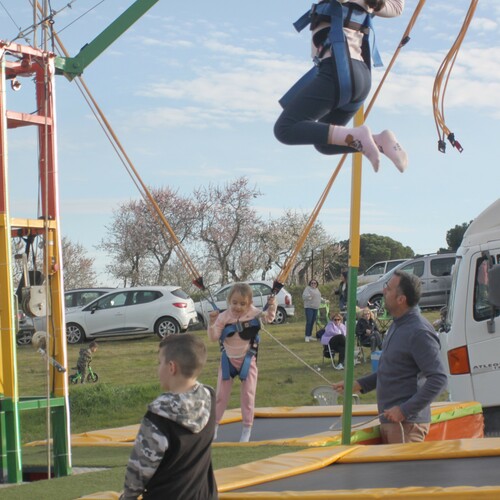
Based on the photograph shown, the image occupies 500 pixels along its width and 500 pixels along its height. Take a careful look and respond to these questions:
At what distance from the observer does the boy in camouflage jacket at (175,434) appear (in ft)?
10.2

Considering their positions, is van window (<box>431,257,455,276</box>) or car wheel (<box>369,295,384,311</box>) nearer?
car wheel (<box>369,295,384,311</box>)

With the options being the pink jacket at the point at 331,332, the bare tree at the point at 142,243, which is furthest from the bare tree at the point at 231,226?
the pink jacket at the point at 331,332

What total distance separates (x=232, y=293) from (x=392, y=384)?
2012 millimetres

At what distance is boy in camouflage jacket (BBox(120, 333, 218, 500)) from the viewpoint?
10.2ft

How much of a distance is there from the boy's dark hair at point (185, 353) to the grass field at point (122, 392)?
1.48m

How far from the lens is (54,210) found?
20.5ft

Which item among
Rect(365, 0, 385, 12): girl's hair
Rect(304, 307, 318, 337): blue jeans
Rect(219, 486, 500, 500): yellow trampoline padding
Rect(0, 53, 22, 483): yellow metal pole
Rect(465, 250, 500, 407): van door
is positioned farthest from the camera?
Rect(304, 307, 318, 337): blue jeans

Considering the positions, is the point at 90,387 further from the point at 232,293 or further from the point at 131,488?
the point at 131,488

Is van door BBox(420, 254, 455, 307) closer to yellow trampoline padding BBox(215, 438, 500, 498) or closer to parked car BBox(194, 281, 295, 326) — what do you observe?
parked car BBox(194, 281, 295, 326)

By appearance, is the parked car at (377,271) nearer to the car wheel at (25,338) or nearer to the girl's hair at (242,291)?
the car wheel at (25,338)

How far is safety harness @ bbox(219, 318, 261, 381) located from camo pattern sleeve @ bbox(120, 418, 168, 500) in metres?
3.61

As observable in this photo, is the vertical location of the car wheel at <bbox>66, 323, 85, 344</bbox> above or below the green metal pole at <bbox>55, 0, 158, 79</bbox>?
below

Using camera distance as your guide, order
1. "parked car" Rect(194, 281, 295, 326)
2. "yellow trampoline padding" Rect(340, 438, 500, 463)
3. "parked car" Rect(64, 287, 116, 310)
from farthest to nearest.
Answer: "parked car" Rect(64, 287, 116, 310), "parked car" Rect(194, 281, 295, 326), "yellow trampoline padding" Rect(340, 438, 500, 463)

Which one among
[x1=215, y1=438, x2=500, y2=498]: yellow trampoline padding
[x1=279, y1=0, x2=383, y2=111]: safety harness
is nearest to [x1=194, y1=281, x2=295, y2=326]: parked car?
[x1=215, y1=438, x2=500, y2=498]: yellow trampoline padding
